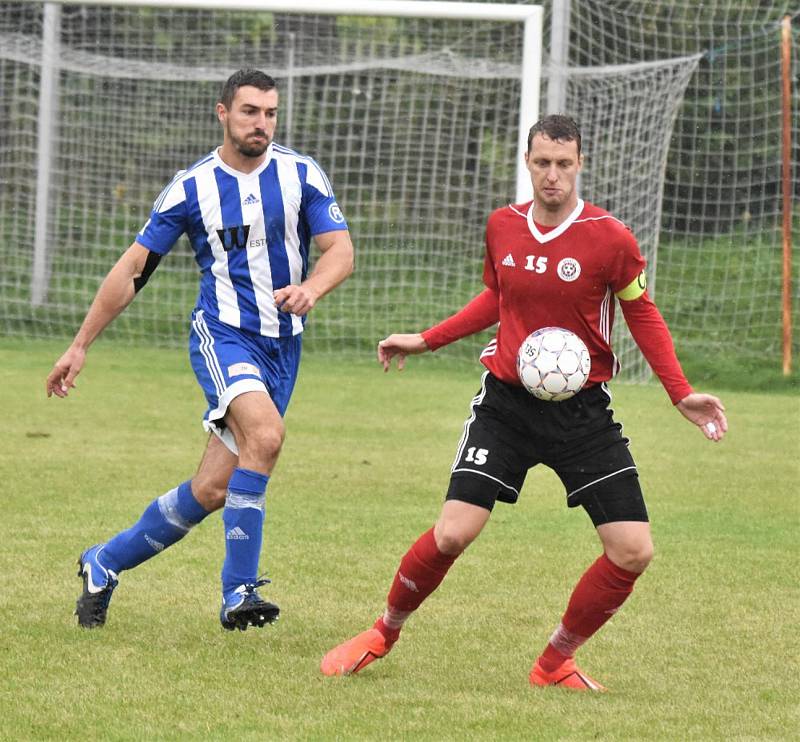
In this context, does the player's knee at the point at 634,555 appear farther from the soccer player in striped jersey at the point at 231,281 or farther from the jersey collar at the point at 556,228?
the soccer player in striped jersey at the point at 231,281

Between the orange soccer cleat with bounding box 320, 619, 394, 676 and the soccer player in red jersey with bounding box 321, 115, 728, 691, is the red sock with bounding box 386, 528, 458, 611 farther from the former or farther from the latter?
the orange soccer cleat with bounding box 320, 619, 394, 676

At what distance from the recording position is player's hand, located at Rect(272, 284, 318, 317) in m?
5.30

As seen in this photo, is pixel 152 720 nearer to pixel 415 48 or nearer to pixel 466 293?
pixel 466 293

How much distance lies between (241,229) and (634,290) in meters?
1.57

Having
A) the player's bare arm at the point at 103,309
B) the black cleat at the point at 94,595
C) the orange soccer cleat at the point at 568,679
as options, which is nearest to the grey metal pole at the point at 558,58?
the player's bare arm at the point at 103,309

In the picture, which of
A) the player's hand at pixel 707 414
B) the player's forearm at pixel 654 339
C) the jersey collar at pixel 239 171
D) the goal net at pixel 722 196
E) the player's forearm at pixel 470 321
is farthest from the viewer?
the goal net at pixel 722 196

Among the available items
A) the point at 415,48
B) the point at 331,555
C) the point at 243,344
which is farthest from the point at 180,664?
the point at 415,48

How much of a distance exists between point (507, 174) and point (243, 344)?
388 inches

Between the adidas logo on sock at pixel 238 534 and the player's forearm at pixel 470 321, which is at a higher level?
the player's forearm at pixel 470 321

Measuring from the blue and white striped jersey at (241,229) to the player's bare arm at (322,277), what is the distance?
0.07m

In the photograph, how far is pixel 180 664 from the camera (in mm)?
5094

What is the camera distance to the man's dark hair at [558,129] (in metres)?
4.94

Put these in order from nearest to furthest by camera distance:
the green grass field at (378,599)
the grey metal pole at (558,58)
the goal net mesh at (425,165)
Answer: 1. the green grass field at (378,599)
2. the grey metal pole at (558,58)
3. the goal net mesh at (425,165)

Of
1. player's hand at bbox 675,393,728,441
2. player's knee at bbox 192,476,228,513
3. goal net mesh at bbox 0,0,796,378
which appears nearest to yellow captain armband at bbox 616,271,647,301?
player's hand at bbox 675,393,728,441
